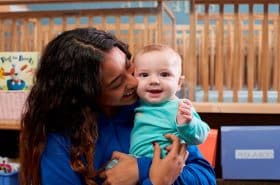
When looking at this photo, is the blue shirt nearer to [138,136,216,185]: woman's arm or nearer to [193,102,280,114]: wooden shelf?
[138,136,216,185]: woman's arm

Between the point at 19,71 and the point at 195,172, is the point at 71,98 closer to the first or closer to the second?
the point at 195,172

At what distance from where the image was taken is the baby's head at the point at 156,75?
1098 mm

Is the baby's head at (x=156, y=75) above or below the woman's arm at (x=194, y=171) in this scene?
above

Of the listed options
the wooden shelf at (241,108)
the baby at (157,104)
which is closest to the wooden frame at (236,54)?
the wooden shelf at (241,108)

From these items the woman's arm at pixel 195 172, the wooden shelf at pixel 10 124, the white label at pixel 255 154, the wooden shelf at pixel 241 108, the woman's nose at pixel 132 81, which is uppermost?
the woman's nose at pixel 132 81

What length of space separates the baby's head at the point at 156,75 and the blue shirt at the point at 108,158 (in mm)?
78

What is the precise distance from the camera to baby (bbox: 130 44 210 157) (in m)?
1.07

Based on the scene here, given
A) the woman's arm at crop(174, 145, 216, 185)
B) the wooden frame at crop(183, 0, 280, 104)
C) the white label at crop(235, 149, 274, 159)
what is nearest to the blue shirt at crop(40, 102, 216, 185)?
the woman's arm at crop(174, 145, 216, 185)

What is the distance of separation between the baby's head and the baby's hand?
0.09 m

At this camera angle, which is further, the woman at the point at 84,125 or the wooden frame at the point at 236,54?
the wooden frame at the point at 236,54

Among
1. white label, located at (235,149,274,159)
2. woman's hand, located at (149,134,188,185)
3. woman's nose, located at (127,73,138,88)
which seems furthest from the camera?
white label, located at (235,149,274,159)

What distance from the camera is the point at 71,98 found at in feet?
3.44

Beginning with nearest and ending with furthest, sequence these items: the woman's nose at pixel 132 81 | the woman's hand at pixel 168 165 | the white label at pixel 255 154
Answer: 1. the woman's hand at pixel 168 165
2. the woman's nose at pixel 132 81
3. the white label at pixel 255 154

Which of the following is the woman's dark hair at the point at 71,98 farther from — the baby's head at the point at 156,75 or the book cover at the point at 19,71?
the book cover at the point at 19,71
